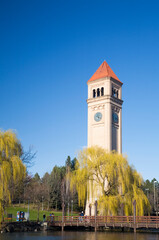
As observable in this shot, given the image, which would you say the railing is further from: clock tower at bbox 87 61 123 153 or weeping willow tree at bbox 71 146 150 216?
clock tower at bbox 87 61 123 153

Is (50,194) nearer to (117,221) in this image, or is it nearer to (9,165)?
(117,221)

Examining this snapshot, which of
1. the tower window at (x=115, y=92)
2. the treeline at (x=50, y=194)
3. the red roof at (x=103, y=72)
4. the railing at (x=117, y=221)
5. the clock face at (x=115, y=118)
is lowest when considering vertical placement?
the railing at (x=117, y=221)

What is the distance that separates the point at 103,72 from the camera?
6906 centimetres

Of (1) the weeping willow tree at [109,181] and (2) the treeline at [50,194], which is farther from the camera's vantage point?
(2) the treeline at [50,194]

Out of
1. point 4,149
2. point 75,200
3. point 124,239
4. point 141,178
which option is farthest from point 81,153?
point 75,200

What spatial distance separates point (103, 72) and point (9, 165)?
37742 millimetres

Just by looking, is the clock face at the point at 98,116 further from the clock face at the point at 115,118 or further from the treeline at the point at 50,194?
the treeline at the point at 50,194

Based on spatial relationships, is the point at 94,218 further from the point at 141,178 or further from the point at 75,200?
the point at 75,200

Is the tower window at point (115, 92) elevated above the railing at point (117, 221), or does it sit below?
above

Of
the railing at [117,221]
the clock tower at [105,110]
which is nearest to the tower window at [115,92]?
the clock tower at [105,110]

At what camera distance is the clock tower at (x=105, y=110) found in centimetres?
6425

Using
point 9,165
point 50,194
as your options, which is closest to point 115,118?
point 50,194

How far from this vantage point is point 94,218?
44469 millimetres

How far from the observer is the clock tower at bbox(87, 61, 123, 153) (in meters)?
64.2
